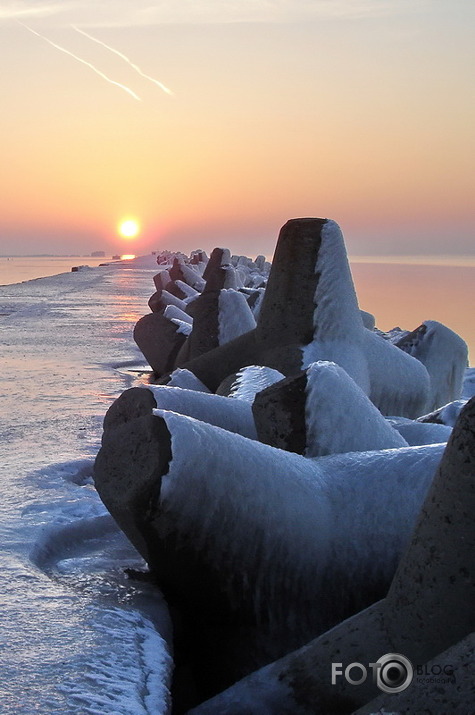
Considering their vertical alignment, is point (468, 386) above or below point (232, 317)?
below

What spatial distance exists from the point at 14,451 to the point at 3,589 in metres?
1.74

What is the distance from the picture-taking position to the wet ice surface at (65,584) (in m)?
1.86

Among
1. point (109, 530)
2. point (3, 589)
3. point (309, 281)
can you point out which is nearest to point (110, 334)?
point (309, 281)

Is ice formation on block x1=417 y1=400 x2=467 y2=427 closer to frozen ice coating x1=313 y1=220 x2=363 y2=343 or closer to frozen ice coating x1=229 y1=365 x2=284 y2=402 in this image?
frozen ice coating x1=229 y1=365 x2=284 y2=402

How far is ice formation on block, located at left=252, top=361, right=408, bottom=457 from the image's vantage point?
2670mm

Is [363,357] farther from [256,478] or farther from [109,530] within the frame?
[256,478]

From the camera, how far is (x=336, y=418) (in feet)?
8.84

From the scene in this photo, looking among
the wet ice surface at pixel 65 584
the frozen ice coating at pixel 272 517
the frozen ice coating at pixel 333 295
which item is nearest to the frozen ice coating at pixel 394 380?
the frozen ice coating at pixel 333 295

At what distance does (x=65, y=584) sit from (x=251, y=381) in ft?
5.12

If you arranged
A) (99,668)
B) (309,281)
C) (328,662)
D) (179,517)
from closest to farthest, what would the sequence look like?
(328,662)
(99,668)
(179,517)
(309,281)

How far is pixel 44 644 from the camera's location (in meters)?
2.04

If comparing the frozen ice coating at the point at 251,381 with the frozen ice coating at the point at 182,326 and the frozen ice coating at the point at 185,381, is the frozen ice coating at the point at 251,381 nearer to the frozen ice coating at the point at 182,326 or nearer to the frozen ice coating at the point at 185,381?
the frozen ice coating at the point at 185,381

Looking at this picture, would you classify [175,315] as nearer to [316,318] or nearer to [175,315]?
[175,315]

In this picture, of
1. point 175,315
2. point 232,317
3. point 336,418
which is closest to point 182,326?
point 175,315
